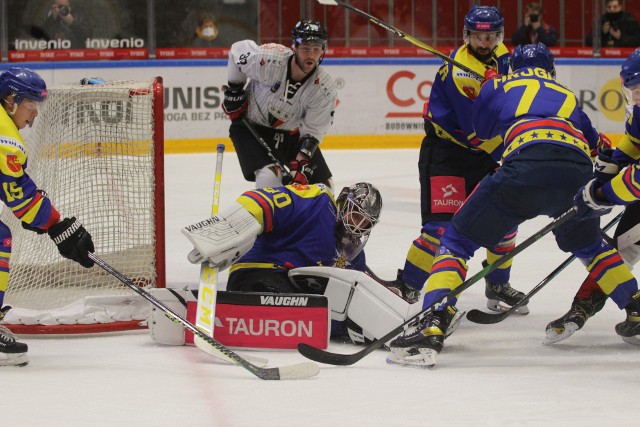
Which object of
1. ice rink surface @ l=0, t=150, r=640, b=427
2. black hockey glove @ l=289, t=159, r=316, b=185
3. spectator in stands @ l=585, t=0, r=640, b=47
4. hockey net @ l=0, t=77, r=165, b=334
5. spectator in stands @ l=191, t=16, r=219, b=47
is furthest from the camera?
spectator in stands @ l=585, t=0, r=640, b=47

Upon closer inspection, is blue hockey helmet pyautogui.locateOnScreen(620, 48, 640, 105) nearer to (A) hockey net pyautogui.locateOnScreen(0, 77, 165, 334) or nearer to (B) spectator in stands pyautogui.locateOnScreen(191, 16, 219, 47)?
(A) hockey net pyautogui.locateOnScreen(0, 77, 165, 334)

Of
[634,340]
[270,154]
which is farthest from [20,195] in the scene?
[634,340]

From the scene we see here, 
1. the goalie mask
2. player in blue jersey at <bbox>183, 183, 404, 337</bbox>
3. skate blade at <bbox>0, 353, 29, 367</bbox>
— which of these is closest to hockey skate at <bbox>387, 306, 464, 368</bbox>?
player in blue jersey at <bbox>183, 183, 404, 337</bbox>

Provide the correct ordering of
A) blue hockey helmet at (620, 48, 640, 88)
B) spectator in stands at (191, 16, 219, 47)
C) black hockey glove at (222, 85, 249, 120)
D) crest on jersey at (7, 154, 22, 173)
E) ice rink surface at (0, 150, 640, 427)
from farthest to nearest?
spectator in stands at (191, 16, 219, 47)
black hockey glove at (222, 85, 249, 120)
blue hockey helmet at (620, 48, 640, 88)
crest on jersey at (7, 154, 22, 173)
ice rink surface at (0, 150, 640, 427)

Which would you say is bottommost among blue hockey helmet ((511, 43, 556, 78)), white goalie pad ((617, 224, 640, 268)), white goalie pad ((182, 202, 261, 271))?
white goalie pad ((617, 224, 640, 268))

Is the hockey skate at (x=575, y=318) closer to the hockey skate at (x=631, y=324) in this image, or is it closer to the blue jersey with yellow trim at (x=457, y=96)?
the hockey skate at (x=631, y=324)

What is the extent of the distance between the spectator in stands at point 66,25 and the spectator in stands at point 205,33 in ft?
2.70

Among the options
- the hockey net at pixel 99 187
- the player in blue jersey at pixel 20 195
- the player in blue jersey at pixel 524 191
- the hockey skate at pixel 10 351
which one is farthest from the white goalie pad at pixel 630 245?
the hockey skate at pixel 10 351

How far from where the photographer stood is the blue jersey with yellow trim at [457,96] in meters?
4.14

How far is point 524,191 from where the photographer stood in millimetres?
3373

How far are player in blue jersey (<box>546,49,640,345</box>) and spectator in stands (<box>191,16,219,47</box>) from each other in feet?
18.0

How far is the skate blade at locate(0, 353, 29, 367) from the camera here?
331cm

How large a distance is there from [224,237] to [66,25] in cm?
562

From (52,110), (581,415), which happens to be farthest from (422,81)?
(581,415)
